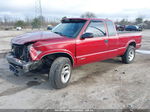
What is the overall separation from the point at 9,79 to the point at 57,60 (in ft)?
6.31

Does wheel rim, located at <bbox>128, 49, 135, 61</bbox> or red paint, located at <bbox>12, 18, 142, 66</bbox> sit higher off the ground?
red paint, located at <bbox>12, 18, 142, 66</bbox>

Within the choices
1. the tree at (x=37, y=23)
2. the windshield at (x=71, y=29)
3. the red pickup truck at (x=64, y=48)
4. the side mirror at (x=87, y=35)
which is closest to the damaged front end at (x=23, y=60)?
the red pickup truck at (x=64, y=48)

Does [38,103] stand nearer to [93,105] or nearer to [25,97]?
[25,97]

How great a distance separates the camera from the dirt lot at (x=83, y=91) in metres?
3.17

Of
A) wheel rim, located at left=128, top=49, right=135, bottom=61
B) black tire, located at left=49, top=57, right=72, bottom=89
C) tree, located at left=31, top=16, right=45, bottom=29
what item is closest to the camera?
black tire, located at left=49, top=57, right=72, bottom=89

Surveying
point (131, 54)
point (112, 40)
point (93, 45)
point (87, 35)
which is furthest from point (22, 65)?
point (131, 54)

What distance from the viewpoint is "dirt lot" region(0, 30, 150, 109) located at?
317 centimetres

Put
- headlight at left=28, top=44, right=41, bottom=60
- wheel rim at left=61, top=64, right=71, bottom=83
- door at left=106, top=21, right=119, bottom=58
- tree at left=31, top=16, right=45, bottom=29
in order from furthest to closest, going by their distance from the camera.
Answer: tree at left=31, top=16, right=45, bottom=29, door at left=106, top=21, right=119, bottom=58, wheel rim at left=61, top=64, right=71, bottom=83, headlight at left=28, top=44, right=41, bottom=60

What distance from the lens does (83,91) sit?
12.4 feet

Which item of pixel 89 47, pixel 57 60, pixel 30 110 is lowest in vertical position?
pixel 30 110

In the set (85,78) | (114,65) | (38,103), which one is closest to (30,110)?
(38,103)

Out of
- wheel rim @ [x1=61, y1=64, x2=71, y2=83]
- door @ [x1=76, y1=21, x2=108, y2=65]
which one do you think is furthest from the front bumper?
door @ [x1=76, y1=21, x2=108, y2=65]

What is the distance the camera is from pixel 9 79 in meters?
4.48

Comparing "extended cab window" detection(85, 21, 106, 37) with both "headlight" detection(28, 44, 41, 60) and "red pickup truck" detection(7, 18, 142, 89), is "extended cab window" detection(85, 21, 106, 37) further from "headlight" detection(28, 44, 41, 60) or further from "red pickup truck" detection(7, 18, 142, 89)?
"headlight" detection(28, 44, 41, 60)
